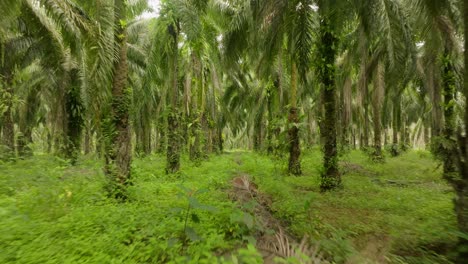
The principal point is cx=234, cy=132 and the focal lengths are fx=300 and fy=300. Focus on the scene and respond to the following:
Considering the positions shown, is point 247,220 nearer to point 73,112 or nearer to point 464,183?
point 464,183

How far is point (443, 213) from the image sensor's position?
5734 millimetres

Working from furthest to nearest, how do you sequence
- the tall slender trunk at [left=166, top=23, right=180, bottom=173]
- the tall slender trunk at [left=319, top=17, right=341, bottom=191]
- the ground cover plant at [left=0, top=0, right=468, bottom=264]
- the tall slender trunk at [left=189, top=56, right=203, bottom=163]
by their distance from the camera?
1. the tall slender trunk at [left=189, top=56, right=203, bottom=163]
2. the tall slender trunk at [left=166, top=23, right=180, bottom=173]
3. the tall slender trunk at [left=319, top=17, right=341, bottom=191]
4. the ground cover plant at [left=0, top=0, right=468, bottom=264]

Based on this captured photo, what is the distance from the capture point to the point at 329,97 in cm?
839

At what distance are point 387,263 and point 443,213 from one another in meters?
3.04

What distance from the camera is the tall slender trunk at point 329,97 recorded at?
8250 mm

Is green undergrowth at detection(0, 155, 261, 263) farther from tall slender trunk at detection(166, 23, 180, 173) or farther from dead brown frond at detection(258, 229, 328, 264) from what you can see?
tall slender trunk at detection(166, 23, 180, 173)

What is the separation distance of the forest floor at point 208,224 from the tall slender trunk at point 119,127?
16.5 inches

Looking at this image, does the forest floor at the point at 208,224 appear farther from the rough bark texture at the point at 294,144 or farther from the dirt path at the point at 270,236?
the rough bark texture at the point at 294,144

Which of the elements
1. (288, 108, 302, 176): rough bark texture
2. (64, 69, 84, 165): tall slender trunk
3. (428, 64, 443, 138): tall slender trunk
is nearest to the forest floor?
(428, 64, 443, 138): tall slender trunk

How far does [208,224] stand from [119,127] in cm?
314

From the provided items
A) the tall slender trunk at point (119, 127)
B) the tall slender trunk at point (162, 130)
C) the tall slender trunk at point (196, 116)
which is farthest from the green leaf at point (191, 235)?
the tall slender trunk at point (196, 116)

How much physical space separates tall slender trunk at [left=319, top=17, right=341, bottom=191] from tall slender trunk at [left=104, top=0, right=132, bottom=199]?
5.15 m

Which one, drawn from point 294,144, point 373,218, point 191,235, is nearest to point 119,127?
point 191,235

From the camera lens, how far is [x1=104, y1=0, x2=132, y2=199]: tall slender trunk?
249 inches
